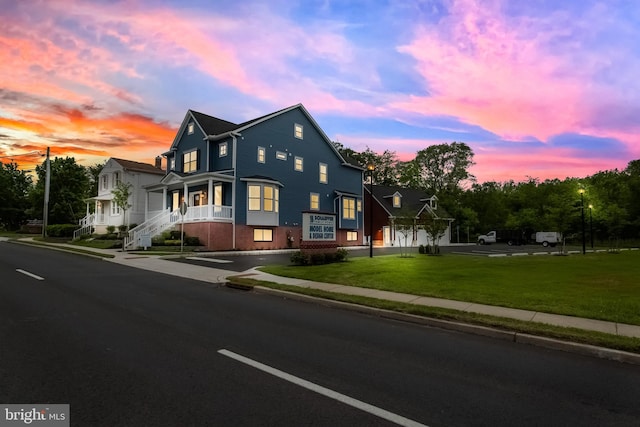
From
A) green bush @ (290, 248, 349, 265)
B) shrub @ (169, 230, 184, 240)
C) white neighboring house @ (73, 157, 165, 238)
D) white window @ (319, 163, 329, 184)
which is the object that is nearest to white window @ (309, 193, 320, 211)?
white window @ (319, 163, 329, 184)

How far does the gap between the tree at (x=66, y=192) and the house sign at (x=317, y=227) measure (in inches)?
2075

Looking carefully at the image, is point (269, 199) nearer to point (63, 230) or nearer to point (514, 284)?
point (514, 284)

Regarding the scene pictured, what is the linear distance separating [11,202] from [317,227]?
81635 millimetres

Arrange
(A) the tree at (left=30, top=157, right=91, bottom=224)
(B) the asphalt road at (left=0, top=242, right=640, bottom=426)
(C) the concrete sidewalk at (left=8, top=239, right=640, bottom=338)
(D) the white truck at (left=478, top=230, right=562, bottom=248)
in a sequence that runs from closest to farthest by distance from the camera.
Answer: (B) the asphalt road at (left=0, top=242, right=640, bottom=426), (C) the concrete sidewalk at (left=8, top=239, right=640, bottom=338), (D) the white truck at (left=478, top=230, right=562, bottom=248), (A) the tree at (left=30, top=157, right=91, bottom=224)

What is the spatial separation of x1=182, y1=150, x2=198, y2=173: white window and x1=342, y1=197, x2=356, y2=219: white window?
15305mm

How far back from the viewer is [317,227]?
19422 millimetres

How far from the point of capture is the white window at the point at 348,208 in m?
40.6

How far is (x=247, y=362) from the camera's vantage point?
541 centimetres

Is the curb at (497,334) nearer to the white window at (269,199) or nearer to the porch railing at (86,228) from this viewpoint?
the white window at (269,199)

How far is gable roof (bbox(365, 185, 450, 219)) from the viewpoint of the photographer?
155 feet

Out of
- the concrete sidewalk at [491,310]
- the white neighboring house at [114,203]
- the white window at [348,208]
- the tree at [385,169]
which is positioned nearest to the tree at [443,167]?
the tree at [385,169]

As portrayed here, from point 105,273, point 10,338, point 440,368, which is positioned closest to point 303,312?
point 440,368

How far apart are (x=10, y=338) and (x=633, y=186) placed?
78.6m

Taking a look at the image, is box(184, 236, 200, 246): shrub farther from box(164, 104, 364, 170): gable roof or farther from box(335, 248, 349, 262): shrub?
box(335, 248, 349, 262): shrub
